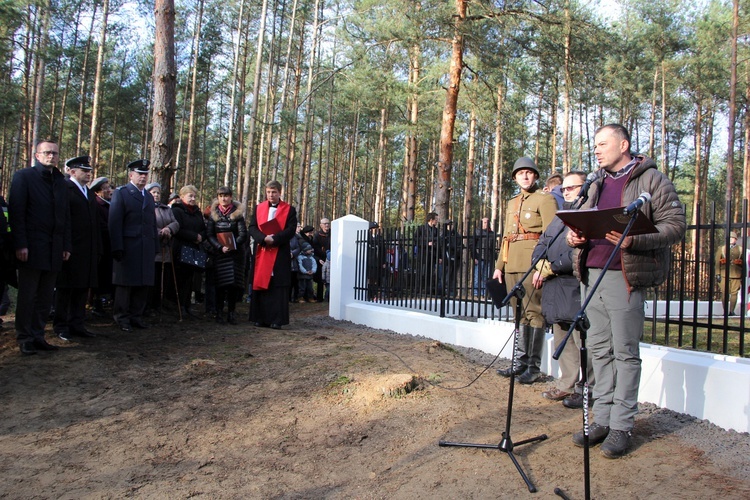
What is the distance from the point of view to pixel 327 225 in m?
14.0

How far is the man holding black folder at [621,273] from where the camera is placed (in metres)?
3.26

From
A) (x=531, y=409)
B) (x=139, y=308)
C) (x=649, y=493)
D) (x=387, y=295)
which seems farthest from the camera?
(x=387, y=295)

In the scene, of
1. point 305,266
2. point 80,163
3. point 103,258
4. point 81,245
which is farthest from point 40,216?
point 305,266

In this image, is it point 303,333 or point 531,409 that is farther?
point 303,333

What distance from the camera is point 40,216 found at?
16.9 ft

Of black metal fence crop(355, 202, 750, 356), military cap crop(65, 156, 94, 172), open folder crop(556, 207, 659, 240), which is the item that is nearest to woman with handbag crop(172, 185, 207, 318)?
military cap crop(65, 156, 94, 172)

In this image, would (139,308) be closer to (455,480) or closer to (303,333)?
(303,333)

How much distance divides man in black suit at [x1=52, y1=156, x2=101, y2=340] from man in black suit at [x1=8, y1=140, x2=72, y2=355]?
318mm

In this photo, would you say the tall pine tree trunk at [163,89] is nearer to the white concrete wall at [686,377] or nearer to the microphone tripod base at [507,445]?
the white concrete wall at [686,377]

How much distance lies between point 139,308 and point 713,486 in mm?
6124

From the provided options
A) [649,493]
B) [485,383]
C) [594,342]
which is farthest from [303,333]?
[649,493]

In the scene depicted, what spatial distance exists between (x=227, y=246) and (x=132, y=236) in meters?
1.48

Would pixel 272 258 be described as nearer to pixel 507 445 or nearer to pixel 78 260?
pixel 78 260

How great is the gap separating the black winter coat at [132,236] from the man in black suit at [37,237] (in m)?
1.00
